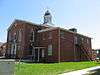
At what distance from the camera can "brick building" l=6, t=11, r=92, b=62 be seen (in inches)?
1195

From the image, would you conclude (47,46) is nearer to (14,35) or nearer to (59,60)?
(59,60)

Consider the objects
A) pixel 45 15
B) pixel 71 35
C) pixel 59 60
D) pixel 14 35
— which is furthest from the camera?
pixel 45 15

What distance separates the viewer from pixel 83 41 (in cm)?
3884

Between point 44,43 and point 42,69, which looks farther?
point 44,43

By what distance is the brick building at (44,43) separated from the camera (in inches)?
1195

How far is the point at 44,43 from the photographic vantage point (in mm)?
32344

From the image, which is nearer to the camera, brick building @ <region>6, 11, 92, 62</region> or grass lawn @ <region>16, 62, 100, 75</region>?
grass lawn @ <region>16, 62, 100, 75</region>

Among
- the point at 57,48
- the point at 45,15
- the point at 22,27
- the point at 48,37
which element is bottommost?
the point at 57,48

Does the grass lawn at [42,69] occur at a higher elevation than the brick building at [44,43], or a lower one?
lower

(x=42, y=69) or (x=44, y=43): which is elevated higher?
(x=44, y=43)

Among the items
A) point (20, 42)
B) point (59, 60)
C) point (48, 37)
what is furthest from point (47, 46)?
point (20, 42)

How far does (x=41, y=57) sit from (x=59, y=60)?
4.51 metres

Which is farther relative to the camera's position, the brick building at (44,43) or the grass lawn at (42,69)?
the brick building at (44,43)

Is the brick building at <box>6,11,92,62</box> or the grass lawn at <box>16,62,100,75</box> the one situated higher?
the brick building at <box>6,11,92,62</box>
